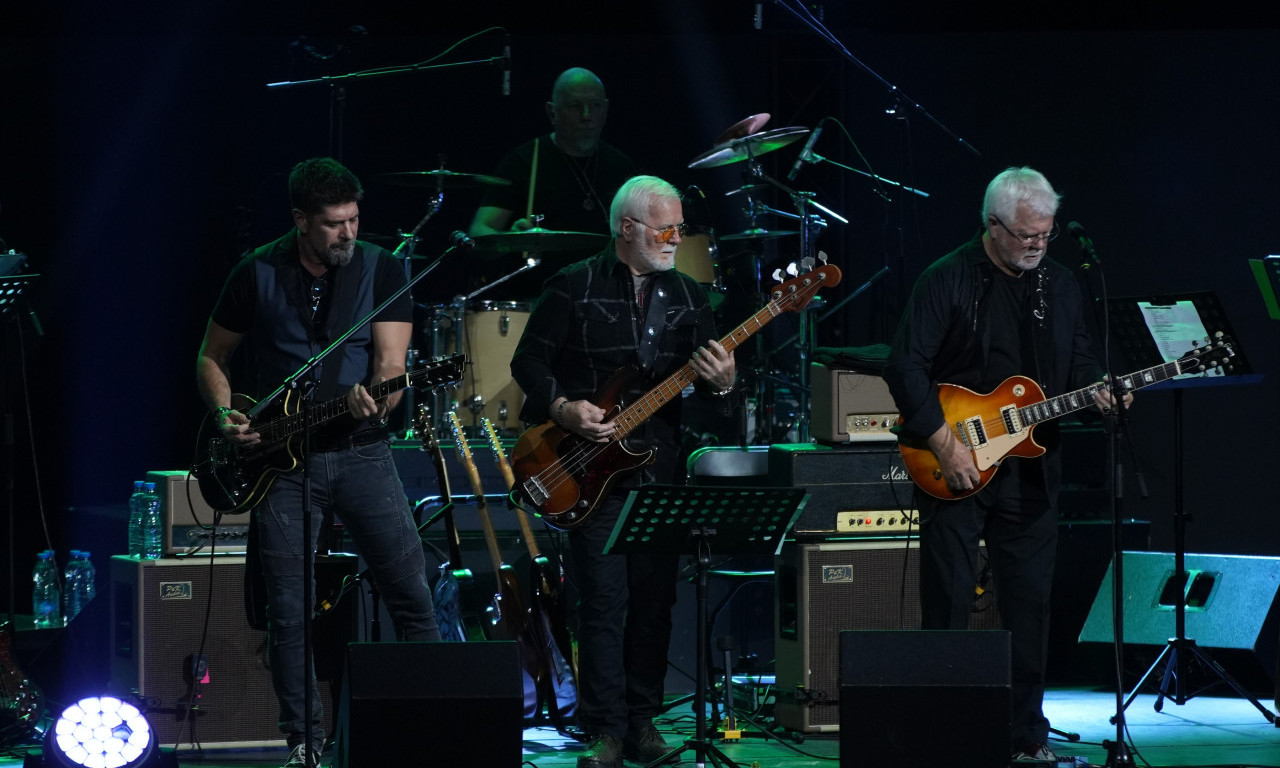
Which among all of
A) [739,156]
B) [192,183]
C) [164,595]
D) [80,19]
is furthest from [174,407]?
[739,156]

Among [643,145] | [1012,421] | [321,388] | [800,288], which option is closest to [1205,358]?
[1012,421]

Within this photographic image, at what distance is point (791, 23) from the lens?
8.96m

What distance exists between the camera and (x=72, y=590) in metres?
7.58

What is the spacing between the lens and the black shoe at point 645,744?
588cm

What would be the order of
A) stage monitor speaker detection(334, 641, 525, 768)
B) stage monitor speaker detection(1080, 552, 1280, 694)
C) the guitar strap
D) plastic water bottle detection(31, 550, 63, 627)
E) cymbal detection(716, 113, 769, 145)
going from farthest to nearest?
cymbal detection(716, 113, 769, 145)
plastic water bottle detection(31, 550, 63, 627)
stage monitor speaker detection(1080, 552, 1280, 694)
the guitar strap
stage monitor speaker detection(334, 641, 525, 768)

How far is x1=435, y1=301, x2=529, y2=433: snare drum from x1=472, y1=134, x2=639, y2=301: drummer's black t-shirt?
1.10ft

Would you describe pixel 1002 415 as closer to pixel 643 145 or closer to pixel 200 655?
pixel 200 655

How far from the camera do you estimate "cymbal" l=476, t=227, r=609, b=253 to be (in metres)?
7.56

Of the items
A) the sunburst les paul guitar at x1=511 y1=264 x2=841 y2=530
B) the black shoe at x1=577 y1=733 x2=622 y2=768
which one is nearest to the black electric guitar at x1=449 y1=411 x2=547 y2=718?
the black shoe at x1=577 y1=733 x2=622 y2=768

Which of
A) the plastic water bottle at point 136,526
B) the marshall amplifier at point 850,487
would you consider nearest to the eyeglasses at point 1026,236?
the marshall amplifier at point 850,487

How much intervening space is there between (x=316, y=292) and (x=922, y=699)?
253 cm

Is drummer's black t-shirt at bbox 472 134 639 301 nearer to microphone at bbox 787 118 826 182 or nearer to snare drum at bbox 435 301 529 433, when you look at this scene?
snare drum at bbox 435 301 529 433

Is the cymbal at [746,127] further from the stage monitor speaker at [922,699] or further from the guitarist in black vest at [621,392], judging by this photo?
the stage monitor speaker at [922,699]

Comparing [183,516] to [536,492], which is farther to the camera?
[183,516]
